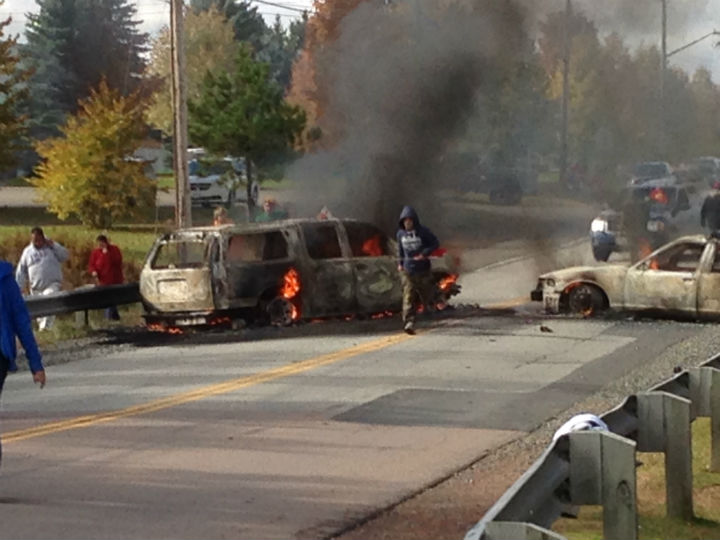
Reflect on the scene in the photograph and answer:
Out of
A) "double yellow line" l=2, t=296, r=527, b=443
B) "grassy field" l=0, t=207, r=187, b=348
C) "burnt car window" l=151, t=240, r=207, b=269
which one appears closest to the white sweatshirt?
"grassy field" l=0, t=207, r=187, b=348

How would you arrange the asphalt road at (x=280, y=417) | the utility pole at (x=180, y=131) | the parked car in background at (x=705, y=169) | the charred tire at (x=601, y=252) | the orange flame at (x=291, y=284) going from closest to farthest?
the asphalt road at (x=280, y=417) < the orange flame at (x=291, y=284) < the utility pole at (x=180, y=131) < the charred tire at (x=601, y=252) < the parked car in background at (x=705, y=169)

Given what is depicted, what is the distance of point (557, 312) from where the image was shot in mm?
21844

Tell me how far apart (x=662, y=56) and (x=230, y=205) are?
16.0 metres

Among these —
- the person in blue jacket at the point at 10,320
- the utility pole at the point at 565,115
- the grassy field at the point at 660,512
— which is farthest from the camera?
the utility pole at the point at 565,115

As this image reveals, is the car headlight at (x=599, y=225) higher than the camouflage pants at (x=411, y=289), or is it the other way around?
the car headlight at (x=599, y=225)

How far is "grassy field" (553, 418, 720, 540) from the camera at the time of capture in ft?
29.1

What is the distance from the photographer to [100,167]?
1624 inches

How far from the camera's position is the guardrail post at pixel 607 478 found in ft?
23.7

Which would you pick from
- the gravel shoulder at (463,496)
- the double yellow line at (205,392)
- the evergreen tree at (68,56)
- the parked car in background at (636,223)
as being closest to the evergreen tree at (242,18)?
the evergreen tree at (68,56)

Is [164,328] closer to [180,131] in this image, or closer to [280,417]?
[180,131]

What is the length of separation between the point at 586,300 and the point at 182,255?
6.63m

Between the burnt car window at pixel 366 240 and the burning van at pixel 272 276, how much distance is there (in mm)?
15

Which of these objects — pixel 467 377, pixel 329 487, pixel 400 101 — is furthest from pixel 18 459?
pixel 400 101

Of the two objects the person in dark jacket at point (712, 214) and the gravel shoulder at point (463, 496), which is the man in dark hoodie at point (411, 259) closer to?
the gravel shoulder at point (463, 496)
